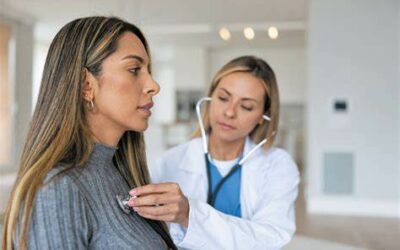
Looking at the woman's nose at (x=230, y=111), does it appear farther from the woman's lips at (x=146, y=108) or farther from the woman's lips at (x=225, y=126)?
the woman's lips at (x=146, y=108)

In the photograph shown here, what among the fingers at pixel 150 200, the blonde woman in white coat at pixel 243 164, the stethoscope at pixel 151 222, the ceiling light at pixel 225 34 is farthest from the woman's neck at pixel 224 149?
the ceiling light at pixel 225 34

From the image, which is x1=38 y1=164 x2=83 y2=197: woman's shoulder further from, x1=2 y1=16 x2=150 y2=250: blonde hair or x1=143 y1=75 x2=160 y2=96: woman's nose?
x1=143 y1=75 x2=160 y2=96: woman's nose

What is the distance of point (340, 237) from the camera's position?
3.46 m

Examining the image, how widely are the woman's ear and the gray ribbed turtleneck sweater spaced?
0.29 ft

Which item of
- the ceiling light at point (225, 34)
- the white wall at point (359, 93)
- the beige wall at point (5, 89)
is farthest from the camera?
the ceiling light at point (225, 34)

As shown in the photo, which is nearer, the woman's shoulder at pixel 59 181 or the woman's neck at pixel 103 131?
the woman's shoulder at pixel 59 181

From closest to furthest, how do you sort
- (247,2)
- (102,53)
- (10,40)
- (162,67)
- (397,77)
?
(102,53) < (397,77) < (247,2) < (10,40) < (162,67)

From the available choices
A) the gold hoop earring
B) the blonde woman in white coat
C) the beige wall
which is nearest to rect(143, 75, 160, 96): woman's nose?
the gold hoop earring

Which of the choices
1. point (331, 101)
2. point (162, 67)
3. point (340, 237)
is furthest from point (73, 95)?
point (162, 67)

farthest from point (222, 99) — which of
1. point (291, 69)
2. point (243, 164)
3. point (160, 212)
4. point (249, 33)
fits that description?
point (291, 69)

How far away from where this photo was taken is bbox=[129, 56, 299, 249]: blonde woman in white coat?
1.12 meters

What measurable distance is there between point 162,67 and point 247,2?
14.7 feet

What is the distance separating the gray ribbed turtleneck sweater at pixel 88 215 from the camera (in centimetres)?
64

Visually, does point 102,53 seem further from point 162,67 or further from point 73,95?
point 162,67
